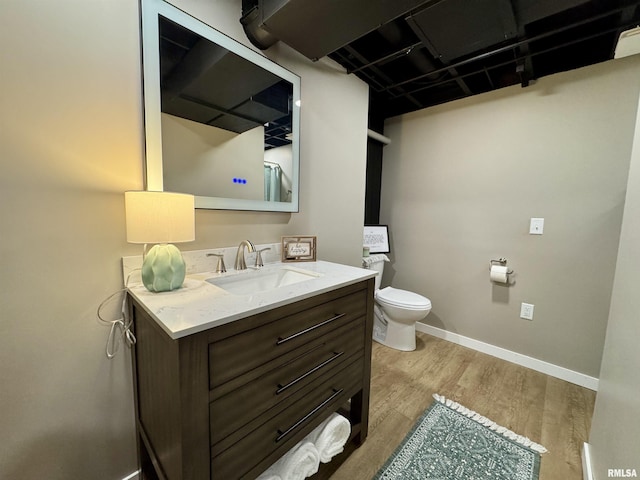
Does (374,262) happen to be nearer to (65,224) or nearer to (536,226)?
(536,226)

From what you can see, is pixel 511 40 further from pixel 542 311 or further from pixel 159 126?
pixel 159 126

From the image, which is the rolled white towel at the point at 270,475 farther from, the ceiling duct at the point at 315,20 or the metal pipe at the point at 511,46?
the metal pipe at the point at 511,46

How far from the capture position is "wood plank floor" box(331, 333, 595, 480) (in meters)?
1.30

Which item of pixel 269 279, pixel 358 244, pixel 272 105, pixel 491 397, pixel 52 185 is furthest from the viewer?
pixel 358 244

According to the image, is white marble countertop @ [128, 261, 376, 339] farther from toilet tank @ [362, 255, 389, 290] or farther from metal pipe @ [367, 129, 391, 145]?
metal pipe @ [367, 129, 391, 145]

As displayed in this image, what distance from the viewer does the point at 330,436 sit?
3.79 feet

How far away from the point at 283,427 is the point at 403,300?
150cm

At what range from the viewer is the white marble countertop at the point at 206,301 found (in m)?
0.70

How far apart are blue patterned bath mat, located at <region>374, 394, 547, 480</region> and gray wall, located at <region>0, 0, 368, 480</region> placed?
1273 millimetres

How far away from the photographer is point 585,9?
141cm

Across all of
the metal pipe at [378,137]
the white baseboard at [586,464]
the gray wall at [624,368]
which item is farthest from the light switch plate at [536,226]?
the metal pipe at [378,137]

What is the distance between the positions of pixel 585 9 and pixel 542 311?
1955mm

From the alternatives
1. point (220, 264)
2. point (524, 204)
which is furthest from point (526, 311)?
point (220, 264)

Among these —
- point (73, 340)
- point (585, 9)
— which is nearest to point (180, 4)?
point (73, 340)
